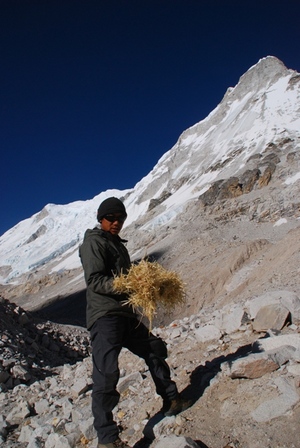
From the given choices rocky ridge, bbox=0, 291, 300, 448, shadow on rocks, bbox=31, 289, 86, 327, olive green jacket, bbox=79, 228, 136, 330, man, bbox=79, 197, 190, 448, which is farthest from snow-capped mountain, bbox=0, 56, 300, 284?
olive green jacket, bbox=79, 228, 136, 330

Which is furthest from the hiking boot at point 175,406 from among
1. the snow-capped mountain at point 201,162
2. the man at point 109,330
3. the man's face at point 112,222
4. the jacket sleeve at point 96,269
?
the snow-capped mountain at point 201,162

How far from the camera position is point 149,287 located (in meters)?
3.45

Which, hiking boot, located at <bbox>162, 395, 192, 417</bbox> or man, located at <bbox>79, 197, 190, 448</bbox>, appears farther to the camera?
hiking boot, located at <bbox>162, 395, 192, 417</bbox>

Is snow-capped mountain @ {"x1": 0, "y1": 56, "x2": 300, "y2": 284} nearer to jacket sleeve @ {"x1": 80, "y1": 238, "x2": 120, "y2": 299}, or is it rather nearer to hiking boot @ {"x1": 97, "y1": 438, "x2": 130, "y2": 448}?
jacket sleeve @ {"x1": 80, "y1": 238, "x2": 120, "y2": 299}

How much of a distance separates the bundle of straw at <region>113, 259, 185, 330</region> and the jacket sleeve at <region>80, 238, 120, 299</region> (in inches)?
4.0

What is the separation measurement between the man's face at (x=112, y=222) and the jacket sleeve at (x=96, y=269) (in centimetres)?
35

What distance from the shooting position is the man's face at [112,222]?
3773 mm

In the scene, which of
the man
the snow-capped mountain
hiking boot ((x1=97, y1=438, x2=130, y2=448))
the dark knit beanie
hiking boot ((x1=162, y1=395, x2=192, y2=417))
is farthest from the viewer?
the snow-capped mountain

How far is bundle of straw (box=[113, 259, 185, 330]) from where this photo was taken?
3.38m

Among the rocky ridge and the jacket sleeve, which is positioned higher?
the jacket sleeve

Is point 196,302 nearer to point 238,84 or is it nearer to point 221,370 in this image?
point 221,370

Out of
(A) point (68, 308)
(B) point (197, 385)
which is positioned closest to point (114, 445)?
(B) point (197, 385)

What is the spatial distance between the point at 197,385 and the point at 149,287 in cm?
173

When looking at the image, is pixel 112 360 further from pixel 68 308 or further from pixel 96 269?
pixel 68 308
